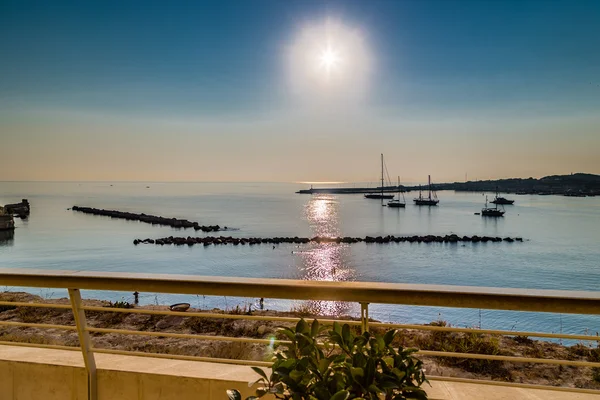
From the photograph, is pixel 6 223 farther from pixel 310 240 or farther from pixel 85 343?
pixel 85 343

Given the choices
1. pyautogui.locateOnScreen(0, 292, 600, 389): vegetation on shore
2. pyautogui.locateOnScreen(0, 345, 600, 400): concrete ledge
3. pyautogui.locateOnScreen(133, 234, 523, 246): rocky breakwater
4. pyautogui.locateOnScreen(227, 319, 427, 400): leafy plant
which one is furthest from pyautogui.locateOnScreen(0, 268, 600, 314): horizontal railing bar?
pyautogui.locateOnScreen(133, 234, 523, 246): rocky breakwater

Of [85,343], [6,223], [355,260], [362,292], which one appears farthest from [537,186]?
[85,343]

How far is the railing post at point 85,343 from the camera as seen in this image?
2082 mm

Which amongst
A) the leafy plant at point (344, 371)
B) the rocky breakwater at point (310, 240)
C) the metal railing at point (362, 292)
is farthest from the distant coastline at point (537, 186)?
the leafy plant at point (344, 371)

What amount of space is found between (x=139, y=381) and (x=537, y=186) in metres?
124

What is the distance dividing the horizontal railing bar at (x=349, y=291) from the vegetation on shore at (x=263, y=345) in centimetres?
190

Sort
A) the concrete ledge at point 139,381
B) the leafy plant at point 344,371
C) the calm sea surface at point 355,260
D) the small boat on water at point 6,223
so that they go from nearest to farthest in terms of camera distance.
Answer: the leafy plant at point 344,371 < the concrete ledge at point 139,381 < the calm sea surface at point 355,260 < the small boat on water at point 6,223

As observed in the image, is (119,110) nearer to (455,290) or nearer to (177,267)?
(177,267)

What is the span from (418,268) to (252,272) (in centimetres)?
1170

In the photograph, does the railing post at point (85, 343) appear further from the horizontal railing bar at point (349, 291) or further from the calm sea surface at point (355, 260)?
the calm sea surface at point (355, 260)

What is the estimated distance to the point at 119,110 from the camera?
35125 mm

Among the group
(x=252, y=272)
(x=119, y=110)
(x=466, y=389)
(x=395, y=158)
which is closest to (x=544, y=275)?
(x=252, y=272)

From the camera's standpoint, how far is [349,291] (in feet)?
5.30

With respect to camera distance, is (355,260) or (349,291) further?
(355,260)
